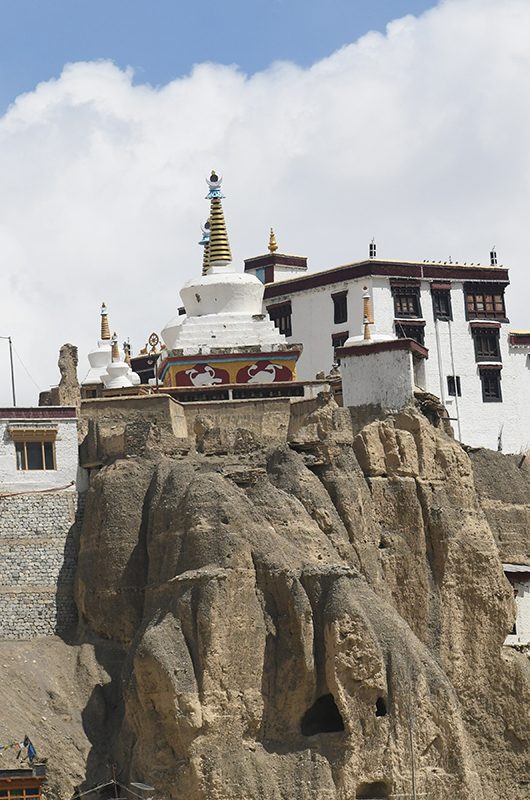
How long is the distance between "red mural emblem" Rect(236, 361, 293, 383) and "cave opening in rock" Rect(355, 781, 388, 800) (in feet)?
63.4

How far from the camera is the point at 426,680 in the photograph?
7175 centimetres

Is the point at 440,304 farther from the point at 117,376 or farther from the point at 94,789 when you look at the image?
the point at 94,789

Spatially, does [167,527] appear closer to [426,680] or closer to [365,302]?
[426,680]

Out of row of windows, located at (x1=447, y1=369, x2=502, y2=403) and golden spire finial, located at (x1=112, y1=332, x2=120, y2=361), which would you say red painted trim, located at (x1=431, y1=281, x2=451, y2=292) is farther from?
golden spire finial, located at (x1=112, y1=332, x2=120, y2=361)

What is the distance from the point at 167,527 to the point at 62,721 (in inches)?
250

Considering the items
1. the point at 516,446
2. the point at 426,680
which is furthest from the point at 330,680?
the point at 516,446

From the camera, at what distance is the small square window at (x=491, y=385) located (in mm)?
90062

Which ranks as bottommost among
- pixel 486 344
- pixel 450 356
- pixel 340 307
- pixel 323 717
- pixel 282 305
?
pixel 323 717

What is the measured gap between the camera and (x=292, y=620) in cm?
7125

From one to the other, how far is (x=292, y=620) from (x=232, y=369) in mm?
16500

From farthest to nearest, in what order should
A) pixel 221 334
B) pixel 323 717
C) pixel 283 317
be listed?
pixel 283 317
pixel 221 334
pixel 323 717

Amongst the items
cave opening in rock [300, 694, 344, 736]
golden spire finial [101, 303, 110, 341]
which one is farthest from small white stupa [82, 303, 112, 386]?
cave opening in rock [300, 694, 344, 736]

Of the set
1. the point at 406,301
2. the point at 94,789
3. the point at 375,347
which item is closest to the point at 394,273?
the point at 406,301

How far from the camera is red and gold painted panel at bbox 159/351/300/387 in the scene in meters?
85.9
